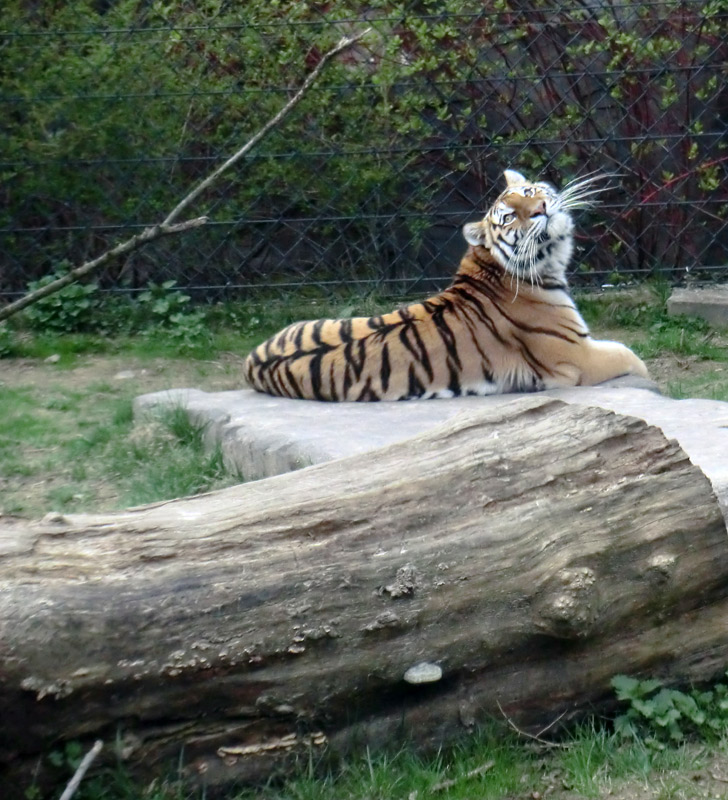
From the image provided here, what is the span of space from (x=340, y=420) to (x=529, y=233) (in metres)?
1.45

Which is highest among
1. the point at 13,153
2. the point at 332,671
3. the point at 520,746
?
the point at 13,153

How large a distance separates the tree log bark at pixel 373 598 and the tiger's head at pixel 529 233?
9.04 feet

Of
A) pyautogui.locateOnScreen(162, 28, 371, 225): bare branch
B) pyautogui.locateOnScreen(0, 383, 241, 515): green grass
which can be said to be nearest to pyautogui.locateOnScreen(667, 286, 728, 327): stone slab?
pyautogui.locateOnScreen(0, 383, 241, 515): green grass

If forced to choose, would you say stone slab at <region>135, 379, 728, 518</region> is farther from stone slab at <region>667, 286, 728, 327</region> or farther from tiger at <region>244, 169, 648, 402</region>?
stone slab at <region>667, 286, 728, 327</region>

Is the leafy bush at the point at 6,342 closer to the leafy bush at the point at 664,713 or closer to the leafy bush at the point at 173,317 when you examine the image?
the leafy bush at the point at 173,317

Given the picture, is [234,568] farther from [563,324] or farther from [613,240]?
[613,240]

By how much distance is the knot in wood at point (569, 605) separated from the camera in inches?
109

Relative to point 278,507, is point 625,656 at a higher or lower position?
lower

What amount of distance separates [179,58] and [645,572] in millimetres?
5757

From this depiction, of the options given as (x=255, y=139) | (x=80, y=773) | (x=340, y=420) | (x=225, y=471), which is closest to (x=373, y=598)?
(x=80, y=773)

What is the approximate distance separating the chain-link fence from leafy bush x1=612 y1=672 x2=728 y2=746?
5.21m

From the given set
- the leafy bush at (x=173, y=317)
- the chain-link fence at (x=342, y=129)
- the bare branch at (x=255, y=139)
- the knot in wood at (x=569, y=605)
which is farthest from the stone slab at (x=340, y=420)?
the chain-link fence at (x=342, y=129)

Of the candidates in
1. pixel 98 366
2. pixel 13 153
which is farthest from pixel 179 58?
pixel 98 366

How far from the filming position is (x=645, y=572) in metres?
2.93
